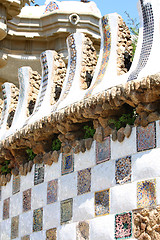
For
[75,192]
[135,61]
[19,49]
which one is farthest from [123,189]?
[19,49]

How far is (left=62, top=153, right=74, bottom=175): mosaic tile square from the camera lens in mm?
8727

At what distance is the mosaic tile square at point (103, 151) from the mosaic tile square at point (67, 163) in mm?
566

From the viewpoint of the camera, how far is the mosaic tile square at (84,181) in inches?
326

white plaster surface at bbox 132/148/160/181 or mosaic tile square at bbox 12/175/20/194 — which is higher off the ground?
mosaic tile square at bbox 12/175/20/194

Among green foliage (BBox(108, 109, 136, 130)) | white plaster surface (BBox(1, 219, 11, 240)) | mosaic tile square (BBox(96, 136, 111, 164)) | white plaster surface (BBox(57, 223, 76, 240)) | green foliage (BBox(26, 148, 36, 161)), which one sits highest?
green foliage (BBox(26, 148, 36, 161))

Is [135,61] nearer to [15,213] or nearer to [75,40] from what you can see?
[75,40]

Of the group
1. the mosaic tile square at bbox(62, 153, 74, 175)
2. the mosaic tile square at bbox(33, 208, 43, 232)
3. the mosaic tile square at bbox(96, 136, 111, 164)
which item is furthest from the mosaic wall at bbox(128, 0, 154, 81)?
the mosaic tile square at bbox(33, 208, 43, 232)

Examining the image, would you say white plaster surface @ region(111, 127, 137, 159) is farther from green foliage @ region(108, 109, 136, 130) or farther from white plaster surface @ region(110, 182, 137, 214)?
white plaster surface @ region(110, 182, 137, 214)

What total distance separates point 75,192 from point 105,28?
7.33 feet

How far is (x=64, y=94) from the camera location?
30.0ft

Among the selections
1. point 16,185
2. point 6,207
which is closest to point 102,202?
point 16,185

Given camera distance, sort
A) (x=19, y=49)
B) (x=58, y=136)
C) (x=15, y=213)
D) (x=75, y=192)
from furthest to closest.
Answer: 1. (x=19, y=49)
2. (x=15, y=213)
3. (x=58, y=136)
4. (x=75, y=192)

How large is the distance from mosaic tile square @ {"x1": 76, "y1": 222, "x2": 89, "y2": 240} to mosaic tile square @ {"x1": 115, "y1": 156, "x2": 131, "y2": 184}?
2.48 feet

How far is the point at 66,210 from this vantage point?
853cm
